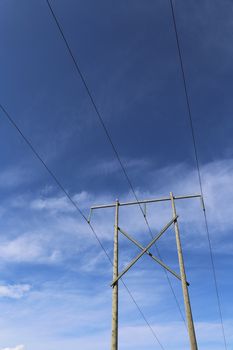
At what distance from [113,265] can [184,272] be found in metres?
2.63

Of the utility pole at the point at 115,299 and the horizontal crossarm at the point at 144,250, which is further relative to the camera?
the horizontal crossarm at the point at 144,250

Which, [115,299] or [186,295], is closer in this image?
[115,299]

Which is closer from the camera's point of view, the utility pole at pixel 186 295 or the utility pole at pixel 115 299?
the utility pole at pixel 115 299

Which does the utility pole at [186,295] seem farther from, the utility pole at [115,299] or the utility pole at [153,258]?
the utility pole at [115,299]

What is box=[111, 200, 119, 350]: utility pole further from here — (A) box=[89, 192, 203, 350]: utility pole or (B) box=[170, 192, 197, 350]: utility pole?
(B) box=[170, 192, 197, 350]: utility pole

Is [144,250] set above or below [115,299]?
above

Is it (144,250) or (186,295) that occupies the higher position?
(144,250)

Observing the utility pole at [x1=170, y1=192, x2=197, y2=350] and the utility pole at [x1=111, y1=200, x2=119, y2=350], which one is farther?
the utility pole at [x1=170, y1=192, x2=197, y2=350]

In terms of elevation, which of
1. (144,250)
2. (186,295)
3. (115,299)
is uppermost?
(144,250)

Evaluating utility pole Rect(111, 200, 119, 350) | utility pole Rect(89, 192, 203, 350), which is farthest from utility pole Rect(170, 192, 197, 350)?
utility pole Rect(111, 200, 119, 350)

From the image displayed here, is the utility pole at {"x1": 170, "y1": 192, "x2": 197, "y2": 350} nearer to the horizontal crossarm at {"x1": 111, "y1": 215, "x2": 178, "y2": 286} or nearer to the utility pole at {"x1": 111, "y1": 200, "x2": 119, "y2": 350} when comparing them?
the horizontal crossarm at {"x1": 111, "y1": 215, "x2": 178, "y2": 286}

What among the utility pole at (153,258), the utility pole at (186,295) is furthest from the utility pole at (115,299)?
the utility pole at (186,295)

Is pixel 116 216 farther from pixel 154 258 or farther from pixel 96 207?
pixel 154 258

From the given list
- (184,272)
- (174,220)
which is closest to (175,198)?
(174,220)
